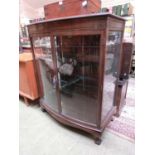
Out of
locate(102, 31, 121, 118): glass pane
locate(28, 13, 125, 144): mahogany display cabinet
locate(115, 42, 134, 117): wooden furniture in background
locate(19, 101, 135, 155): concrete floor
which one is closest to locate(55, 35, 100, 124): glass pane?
locate(28, 13, 125, 144): mahogany display cabinet

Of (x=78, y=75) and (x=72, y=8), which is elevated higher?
(x=72, y=8)

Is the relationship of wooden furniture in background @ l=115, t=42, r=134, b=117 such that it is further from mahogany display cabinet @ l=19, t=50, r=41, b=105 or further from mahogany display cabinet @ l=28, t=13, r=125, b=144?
mahogany display cabinet @ l=19, t=50, r=41, b=105

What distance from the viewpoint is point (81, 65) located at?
1.50m

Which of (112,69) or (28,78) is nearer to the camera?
(112,69)

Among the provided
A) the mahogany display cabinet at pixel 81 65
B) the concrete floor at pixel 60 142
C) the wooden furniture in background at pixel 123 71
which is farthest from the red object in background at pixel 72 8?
the concrete floor at pixel 60 142

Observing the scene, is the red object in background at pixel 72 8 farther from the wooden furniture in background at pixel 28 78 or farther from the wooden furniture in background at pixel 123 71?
the wooden furniture in background at pixel 28 78

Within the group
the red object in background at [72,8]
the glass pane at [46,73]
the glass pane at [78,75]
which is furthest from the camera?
the glass pane at [46,73]

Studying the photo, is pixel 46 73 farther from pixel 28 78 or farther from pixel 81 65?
pixel 81 65

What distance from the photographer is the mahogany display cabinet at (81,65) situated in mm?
1136

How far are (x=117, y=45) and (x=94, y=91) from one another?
59 centimetres

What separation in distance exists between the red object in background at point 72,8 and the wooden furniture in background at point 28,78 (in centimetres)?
81

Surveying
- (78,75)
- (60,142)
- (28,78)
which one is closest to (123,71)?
(78,75)

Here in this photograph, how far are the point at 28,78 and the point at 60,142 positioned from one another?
1.07 m
